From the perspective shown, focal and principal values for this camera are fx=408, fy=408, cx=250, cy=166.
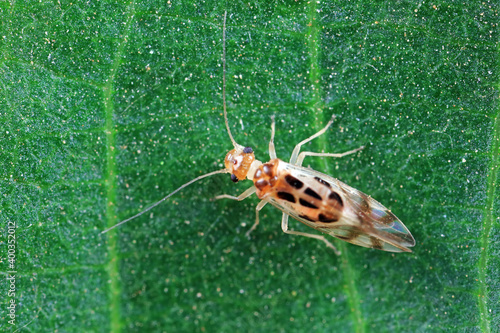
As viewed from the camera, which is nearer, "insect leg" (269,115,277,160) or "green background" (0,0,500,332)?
"green background" (0,0,500,332)

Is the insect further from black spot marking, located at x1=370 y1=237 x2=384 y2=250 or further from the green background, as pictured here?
the green background

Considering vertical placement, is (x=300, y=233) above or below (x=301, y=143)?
below

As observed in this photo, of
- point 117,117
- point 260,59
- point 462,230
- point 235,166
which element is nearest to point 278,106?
point 260,59

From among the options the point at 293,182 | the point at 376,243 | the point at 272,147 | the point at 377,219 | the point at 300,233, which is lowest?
the point at 376,243

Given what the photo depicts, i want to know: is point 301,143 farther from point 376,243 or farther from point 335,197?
point 376,243

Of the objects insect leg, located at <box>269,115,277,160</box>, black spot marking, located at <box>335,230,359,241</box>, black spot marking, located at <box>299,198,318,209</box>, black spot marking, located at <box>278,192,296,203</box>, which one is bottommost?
black spot marking, located at <box>335,230,359,241</box>

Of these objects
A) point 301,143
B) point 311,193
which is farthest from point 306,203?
point 301,143

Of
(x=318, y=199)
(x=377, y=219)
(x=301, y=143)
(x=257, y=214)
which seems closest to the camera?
(x=318, y=199)

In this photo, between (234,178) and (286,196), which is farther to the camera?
(234,178)

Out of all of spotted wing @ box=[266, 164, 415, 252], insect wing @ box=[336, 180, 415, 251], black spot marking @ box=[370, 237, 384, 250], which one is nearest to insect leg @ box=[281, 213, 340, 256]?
spotted wing @ box=[266, 164, 415, 252]
